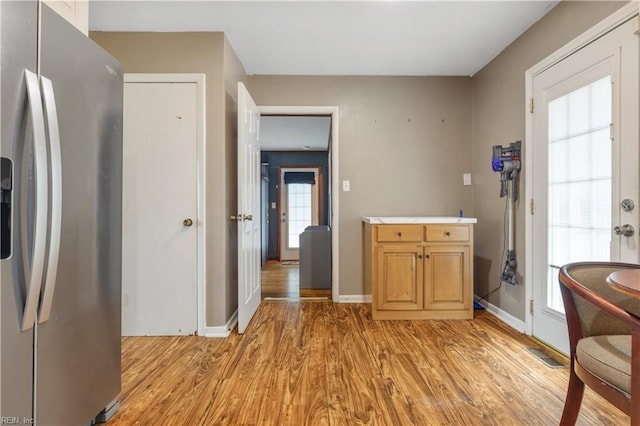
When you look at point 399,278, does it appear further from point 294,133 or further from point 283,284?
point 294,133

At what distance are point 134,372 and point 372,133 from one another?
9.22 feet

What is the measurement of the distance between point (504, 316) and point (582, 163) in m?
1.41

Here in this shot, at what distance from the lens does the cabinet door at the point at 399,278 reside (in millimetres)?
2727

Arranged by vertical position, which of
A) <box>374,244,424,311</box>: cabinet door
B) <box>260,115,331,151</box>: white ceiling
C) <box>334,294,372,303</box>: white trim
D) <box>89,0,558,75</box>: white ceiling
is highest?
<box>89,0,558,75</box>: white ceiling

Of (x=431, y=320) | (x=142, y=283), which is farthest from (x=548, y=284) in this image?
(x=142, y=283)

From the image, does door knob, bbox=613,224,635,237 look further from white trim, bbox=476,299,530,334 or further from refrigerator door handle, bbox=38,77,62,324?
refrigerator door handle, bbox=38,77,62,324

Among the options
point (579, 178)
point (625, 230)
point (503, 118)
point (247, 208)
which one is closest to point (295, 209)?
point (247, 208)

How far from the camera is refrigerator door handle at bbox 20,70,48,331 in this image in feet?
3.18

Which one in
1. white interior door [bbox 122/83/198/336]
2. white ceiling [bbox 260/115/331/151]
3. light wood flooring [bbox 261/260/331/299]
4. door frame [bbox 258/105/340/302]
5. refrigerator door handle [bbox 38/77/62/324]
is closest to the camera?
refrigerator door handle [bbox 38/77/62/324]

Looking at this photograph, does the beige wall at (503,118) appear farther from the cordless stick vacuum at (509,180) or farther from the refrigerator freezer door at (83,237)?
the refrigerator freezer door at (83,237)

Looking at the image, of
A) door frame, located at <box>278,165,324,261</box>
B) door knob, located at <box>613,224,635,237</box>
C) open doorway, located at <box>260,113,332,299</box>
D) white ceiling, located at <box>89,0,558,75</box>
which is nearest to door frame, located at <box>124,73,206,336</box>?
white ceiling, located at <box>89,0,558,75</box>

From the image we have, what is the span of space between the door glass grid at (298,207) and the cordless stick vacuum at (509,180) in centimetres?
471

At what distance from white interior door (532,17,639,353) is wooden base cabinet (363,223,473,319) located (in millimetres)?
540

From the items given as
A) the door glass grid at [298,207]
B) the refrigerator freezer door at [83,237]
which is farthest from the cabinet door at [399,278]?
the door glass grid at [298,207]
